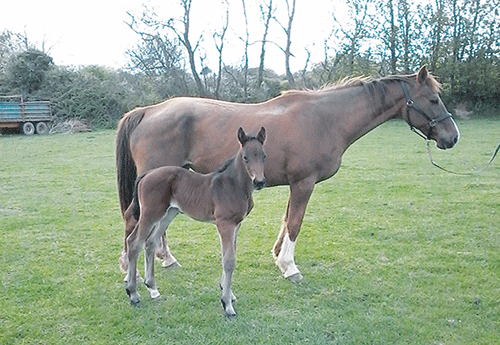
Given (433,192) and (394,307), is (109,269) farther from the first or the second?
(433,192)

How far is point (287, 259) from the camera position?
14.4ft

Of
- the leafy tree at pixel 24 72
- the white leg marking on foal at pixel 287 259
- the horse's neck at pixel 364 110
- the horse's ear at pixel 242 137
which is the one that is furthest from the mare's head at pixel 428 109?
the leafy tree at pixel 24 72

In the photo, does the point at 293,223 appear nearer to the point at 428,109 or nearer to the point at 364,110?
the point at 364,110

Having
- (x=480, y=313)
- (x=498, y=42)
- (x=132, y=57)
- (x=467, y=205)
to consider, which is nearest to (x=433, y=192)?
(x=467, y=205)

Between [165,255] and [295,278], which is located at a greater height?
[165,255]

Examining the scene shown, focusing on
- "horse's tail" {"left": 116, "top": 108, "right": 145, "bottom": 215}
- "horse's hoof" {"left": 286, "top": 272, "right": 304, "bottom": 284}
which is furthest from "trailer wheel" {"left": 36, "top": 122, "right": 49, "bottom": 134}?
"horse's hoof" {"left": 286, "top": 272, "right": 304, "bottom": 284}

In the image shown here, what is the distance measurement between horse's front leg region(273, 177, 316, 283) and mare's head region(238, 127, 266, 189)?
117 cm

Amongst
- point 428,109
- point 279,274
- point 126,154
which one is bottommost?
point 279,274

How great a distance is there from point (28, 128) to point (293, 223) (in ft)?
72.8

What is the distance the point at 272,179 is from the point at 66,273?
7.58 ft

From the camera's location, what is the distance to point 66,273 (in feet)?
14.7

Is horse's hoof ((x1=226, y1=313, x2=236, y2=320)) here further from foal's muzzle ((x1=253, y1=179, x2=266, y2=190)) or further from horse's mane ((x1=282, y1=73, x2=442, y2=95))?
horse's mane ((x1=282, y1=73, x2=442, y2=95))

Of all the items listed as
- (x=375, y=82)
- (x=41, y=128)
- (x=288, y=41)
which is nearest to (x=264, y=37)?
(x=288, y=41)

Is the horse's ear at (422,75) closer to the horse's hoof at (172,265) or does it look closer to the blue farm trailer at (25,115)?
the horse's hoof at (172,265)
